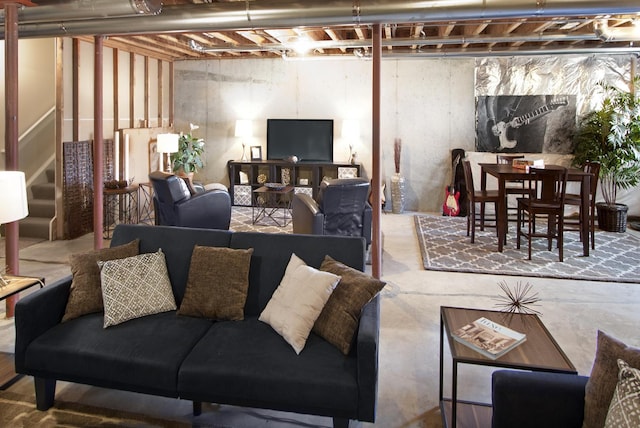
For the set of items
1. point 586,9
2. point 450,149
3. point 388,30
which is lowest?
point 450,149

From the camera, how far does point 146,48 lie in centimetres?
793

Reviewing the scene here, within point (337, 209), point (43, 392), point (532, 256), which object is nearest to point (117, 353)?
point (43, 392)

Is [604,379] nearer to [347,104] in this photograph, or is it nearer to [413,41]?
[413,41]

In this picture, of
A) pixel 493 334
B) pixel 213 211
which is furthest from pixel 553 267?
pixel 213 211

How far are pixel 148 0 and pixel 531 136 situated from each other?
6269 mm

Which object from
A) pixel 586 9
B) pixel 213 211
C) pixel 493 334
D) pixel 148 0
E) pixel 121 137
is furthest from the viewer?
pixel 121 137

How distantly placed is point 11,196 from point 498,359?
2.73 meters

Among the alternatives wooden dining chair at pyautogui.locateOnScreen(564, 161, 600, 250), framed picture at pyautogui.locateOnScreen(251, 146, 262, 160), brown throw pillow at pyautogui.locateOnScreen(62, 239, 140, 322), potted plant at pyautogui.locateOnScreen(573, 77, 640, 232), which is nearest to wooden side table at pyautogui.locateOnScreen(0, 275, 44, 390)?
brown throw pillow at pyautogui.locateOnScreen(62, 239, 140, 322)

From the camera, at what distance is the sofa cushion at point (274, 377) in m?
2.19

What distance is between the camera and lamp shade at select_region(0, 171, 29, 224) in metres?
2.79

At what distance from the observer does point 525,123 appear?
26.5 feet

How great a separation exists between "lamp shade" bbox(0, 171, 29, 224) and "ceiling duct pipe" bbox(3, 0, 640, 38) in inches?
90.3

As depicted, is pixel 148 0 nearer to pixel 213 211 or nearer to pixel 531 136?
pixel 213 211

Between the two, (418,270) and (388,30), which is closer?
(418,270)
